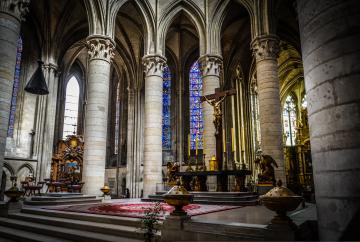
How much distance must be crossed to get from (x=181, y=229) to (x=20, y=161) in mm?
15285

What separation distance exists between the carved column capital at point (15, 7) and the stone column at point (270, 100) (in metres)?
10.1

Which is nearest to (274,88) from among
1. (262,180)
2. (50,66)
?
(262,180)

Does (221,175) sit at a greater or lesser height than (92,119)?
lesser

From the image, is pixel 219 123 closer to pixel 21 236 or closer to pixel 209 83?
pixel 209 83

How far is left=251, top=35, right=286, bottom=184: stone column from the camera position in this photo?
1218cm

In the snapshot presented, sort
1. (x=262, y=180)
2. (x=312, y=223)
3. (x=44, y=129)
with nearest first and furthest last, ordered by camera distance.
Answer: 1. (x=312, y=223)
2. (x=262, y=180)
3. (x=44, y=129)

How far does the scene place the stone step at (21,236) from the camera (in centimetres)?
564

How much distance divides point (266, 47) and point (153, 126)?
22.6 feet

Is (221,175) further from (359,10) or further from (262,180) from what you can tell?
(359,10)

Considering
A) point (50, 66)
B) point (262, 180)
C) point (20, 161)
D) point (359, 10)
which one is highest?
point (50, 66)

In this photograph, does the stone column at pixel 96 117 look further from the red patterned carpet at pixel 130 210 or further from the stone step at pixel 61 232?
the stone step at pixel 61 232

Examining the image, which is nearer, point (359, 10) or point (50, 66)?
point (359, 10)

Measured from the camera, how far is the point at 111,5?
1448 cm

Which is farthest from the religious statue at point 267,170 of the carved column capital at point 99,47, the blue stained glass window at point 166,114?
the blue stained glass window at point 166,114
